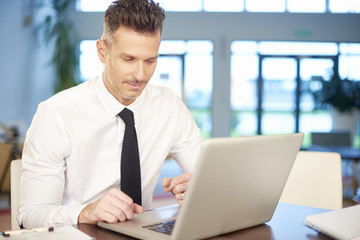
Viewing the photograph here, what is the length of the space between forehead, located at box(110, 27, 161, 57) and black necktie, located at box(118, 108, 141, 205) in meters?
0.27

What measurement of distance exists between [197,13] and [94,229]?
360 inches

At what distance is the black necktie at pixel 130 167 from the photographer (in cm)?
142

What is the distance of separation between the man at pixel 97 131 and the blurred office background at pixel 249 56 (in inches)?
325

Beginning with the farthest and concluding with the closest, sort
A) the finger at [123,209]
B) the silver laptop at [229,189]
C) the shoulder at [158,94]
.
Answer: the shoulder at [158,94] < the finger at [123,209] < the silver laptop at [229,189]

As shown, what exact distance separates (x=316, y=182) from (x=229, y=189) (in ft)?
3.29

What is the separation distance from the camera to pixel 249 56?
991cm

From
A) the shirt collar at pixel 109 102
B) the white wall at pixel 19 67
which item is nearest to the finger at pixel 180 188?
the shirt collar at pixel 109 102

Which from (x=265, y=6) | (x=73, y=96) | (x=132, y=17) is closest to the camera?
(x=132, y=17)

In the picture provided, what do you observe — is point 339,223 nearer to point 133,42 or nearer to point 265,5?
point 133,42

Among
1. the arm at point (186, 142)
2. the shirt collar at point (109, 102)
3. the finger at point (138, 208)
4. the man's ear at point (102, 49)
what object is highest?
the man's ear at point (102, 49)

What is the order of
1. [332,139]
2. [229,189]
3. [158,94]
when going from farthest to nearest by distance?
[332,139] → [158,94] → [229,189]

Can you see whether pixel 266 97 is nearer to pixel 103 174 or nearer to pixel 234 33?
pixel 234 33

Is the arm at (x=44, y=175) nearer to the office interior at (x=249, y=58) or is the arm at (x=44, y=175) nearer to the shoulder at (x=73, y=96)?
the shoulder at (x=73, y=96)

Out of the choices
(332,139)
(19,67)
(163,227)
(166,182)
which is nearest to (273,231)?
(163,227)
